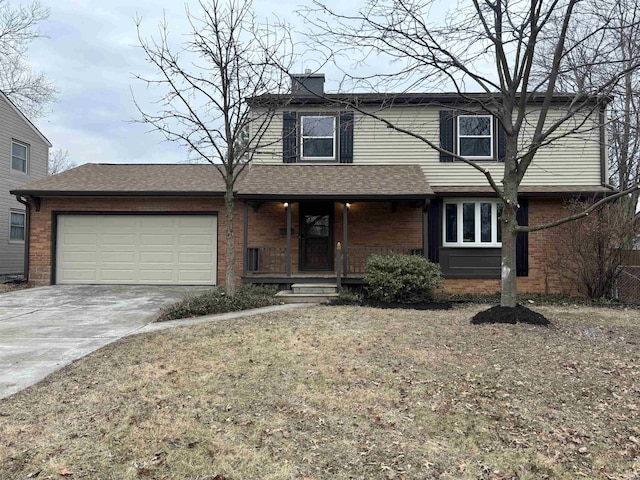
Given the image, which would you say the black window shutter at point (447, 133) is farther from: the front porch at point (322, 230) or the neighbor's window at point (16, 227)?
the neighbor's window at point (16, 227)

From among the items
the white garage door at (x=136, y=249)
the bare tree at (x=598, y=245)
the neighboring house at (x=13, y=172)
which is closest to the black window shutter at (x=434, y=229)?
the bare tree at (x=598, y=245)

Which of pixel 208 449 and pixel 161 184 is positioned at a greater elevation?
pixel 161 184

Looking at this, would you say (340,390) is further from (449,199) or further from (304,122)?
(304,122)

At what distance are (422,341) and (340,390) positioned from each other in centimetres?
207

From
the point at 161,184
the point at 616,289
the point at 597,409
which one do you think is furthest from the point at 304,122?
the point at 597,409

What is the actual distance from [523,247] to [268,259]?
7.18 meters

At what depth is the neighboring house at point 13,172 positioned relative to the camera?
15570 mm

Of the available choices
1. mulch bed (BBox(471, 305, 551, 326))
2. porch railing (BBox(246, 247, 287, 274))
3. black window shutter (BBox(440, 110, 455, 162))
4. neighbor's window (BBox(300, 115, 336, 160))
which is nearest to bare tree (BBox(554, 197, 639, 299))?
black window shutter (BBox(440, 110, 455, 162))

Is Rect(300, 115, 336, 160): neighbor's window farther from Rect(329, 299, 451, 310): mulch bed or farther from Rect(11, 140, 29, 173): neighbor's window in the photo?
Rect(11, 140, 29, 173): neighbor's window

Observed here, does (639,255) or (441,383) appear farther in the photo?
(639,255)

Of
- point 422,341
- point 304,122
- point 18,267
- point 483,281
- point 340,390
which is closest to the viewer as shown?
point 340,390

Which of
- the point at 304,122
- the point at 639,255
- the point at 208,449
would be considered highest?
the point at 304,122

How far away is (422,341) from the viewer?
5.70 m

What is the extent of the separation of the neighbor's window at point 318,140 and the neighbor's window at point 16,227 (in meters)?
12.4
